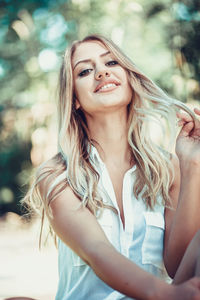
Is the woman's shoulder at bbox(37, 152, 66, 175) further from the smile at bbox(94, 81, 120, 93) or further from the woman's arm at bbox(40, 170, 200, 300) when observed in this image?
the smile at bbox(94, 81, 120, 93)

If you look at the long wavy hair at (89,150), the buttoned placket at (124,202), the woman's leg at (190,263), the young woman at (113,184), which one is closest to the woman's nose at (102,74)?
the young woman at (113,184)

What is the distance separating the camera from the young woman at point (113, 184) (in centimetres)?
155

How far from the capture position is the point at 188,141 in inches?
69.9

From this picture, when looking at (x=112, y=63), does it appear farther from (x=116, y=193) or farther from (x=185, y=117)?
(x=116, y=193)

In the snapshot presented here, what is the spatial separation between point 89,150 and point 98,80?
0.32m

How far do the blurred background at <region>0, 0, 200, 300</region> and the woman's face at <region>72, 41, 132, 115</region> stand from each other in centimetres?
361

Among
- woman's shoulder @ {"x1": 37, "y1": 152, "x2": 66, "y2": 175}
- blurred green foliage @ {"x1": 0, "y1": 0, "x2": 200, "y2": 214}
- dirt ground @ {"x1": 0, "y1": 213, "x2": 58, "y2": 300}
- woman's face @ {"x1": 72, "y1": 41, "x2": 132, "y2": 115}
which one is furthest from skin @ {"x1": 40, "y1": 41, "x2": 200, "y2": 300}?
blurred green foliage @ {"x1": 0, "y1": 0, "x2": 200, "y2": 214}

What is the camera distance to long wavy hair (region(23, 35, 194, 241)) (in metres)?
1.79

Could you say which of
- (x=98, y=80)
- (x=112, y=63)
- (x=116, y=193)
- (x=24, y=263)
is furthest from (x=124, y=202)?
(x=24, y=263)

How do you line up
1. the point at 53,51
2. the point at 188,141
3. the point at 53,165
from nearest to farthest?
the point at 188,141 < the point at 53,165 < the point at 53,51

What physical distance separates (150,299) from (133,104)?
109cm

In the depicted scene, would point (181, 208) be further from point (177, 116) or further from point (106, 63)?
point (106, 63)

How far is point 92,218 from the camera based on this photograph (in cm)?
158

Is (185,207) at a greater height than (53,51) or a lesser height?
lesser
